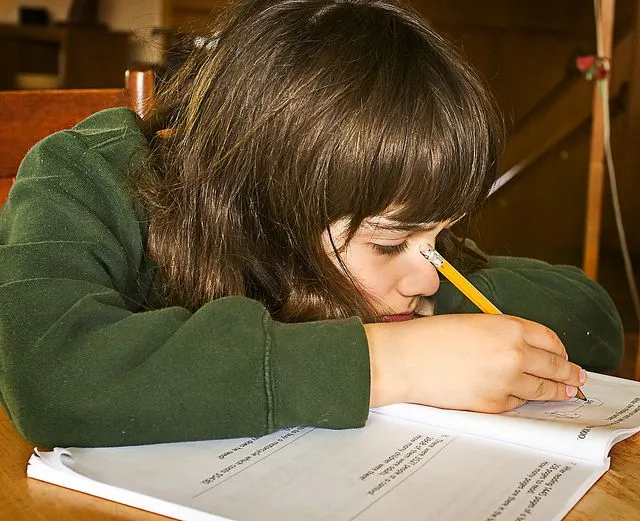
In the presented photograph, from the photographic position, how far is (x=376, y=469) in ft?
1.82

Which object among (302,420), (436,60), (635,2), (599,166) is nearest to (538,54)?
(635,2)

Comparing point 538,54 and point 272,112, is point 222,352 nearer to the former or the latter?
point 272,112

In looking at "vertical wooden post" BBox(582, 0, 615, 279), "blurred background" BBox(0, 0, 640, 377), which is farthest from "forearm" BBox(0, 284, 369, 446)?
"blurred background" BBox(0, 0, 640, 377)

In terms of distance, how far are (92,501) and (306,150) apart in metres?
0.36

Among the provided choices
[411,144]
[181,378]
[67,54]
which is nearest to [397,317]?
[411,144]

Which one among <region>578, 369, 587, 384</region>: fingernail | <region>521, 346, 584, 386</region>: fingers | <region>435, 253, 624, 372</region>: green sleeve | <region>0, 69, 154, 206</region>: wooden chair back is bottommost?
<region>435, 253, 624, 372</region>: green sleeve

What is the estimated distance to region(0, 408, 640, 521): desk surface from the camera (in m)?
0.51

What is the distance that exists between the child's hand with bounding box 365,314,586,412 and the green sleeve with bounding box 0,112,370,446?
4 centimetres

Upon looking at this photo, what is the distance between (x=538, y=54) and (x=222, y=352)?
9.68 ft

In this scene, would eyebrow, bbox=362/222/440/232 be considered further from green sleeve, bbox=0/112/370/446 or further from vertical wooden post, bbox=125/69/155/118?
vertical wooden post, bbox=125/69/155/118

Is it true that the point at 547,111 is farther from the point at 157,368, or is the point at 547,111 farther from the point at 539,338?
the point at 157,368

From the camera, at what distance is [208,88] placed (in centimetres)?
82

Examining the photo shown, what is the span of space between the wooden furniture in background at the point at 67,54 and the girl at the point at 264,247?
2.92 m

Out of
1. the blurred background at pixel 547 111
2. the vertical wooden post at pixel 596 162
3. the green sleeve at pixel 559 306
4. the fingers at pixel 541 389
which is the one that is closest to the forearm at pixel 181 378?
the fingers at pixel 541 389
